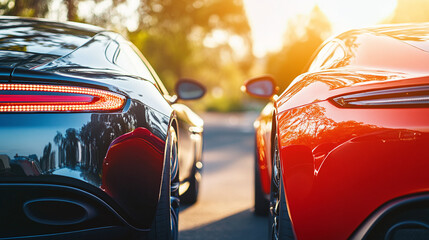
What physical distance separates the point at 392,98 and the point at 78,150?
1318mm

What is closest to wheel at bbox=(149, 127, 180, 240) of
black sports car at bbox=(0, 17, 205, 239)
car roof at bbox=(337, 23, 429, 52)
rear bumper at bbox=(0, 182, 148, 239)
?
black sports car at bbox=(0, 17, 205, 239)

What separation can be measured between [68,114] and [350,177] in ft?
3.97

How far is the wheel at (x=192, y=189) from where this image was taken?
5355mm

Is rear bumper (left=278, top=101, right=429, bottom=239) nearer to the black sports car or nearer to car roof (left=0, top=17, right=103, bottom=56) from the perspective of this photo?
the black sports car

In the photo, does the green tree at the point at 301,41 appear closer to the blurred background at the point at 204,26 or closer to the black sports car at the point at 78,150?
the blurred background at the point at 204,26

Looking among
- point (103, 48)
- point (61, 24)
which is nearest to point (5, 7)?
point (61, 24)

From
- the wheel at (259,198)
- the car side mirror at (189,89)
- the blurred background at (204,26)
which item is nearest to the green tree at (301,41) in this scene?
the blurred background at (204,26)

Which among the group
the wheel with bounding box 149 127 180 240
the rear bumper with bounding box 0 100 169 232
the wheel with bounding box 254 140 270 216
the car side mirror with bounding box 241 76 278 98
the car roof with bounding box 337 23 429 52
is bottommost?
the wheel with bounding box 254 140 270 216

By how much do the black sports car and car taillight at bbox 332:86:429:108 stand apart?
96 cm

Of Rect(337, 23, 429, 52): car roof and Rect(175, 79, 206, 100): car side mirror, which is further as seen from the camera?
Rect(175, 79, 206, 100): car side mirror

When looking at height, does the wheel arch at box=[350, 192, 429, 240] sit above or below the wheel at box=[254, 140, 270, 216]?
above

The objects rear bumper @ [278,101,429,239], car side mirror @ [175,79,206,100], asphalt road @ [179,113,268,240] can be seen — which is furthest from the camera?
car side mirror @ [175,79,206,100]

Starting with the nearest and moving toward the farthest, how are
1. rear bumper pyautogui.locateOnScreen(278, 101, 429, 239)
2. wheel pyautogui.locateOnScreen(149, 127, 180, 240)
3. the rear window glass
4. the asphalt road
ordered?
rear bumper pyautogui.locateOnScreen(278, 101, 429, 239) → wheel pyautogui.locateOnScreen(149, 127, 180, 240) → the rear window glass → the asphalt road

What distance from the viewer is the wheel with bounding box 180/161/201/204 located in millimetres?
5355
